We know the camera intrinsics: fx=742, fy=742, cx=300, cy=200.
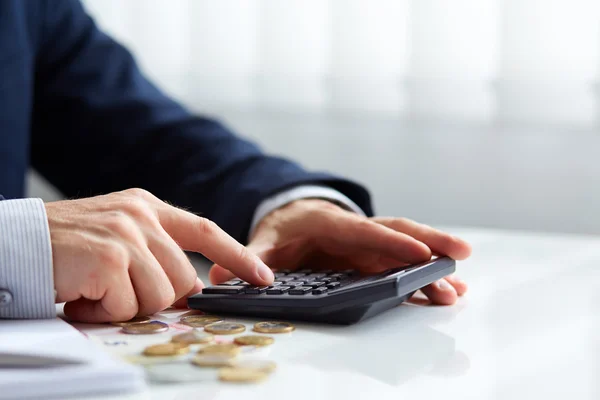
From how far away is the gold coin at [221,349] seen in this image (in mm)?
477

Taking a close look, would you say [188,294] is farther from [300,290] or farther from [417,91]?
[417,91]

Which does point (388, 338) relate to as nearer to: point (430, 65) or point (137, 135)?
point (137, 135)

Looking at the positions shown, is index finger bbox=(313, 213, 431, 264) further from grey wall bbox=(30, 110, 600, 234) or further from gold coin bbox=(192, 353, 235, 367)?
A: grey wall bbox=(30, 110, 600, 234)

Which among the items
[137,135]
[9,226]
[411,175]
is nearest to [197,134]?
[137,135]

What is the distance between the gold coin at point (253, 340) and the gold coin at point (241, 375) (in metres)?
0.06

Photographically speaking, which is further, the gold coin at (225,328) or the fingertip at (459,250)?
the fingertip at (459,250)

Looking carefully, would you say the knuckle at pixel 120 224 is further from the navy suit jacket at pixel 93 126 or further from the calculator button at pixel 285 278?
the navy suit jacket at pixel 93 126

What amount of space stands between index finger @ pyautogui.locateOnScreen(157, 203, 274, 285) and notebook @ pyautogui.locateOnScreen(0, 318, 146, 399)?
0.63ft

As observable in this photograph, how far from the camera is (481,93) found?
4.70 ft

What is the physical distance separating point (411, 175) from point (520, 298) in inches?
31.7

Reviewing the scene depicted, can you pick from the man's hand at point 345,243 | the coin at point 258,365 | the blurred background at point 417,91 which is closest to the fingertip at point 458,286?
the man's hand at point 345,243

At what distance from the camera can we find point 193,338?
511mm

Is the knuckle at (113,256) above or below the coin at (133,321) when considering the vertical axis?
above

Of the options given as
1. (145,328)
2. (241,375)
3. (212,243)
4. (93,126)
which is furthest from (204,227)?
(93,126)
